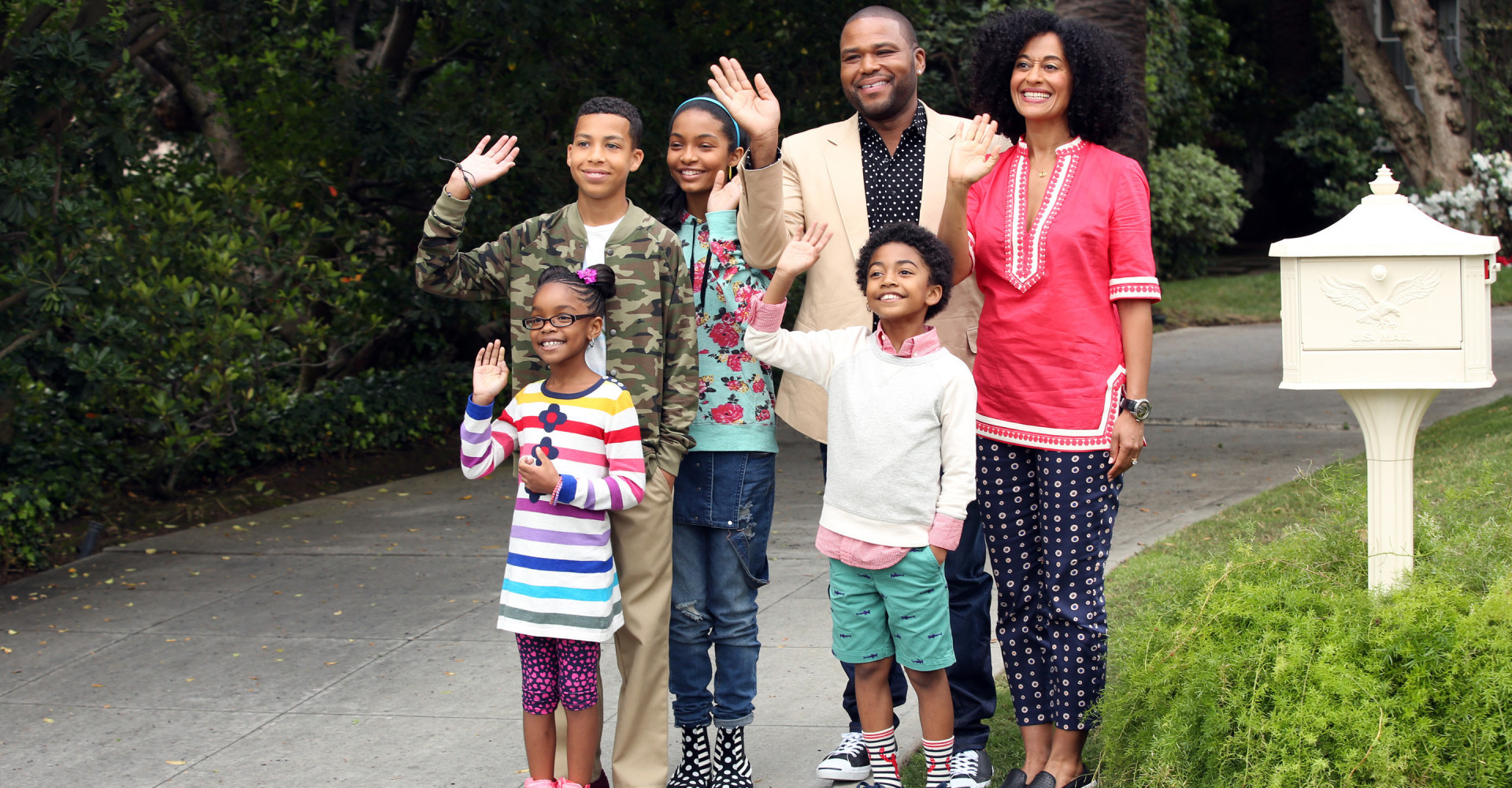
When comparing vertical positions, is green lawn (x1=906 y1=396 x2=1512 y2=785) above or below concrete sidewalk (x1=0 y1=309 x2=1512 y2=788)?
above

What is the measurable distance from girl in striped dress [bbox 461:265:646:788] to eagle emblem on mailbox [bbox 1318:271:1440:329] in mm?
1644

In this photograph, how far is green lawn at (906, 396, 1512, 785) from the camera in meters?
3.65

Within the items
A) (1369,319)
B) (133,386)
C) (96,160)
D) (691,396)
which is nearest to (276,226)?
(133,386)

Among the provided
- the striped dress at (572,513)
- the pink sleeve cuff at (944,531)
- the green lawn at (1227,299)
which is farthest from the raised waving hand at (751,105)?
the green lawn at (1227,299)

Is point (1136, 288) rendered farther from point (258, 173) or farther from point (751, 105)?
point (258, 173)

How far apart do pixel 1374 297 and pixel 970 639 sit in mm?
1348

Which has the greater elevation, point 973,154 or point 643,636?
point 973,154

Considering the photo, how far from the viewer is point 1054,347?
335 cm

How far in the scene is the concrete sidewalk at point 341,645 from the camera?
4090 millimetres

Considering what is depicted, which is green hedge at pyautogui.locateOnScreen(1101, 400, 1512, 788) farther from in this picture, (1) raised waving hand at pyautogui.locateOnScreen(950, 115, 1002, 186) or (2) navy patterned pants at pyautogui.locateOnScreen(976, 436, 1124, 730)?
(1) raised waving hand at pyautogui.locateOnScreen(950, 115, 1002, 186)

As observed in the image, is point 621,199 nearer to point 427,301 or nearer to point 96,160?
point 96,160

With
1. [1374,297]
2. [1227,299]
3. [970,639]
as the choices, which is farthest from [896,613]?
[1227,299]

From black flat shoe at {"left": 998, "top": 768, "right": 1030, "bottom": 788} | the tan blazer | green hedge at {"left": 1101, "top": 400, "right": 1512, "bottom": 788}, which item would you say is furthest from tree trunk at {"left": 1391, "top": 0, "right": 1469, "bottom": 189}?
black flat shoe at {"left": 998, "top": 768, "right": 1030, "bottom": 788}

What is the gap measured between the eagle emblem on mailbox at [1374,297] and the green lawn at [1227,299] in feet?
39.4
